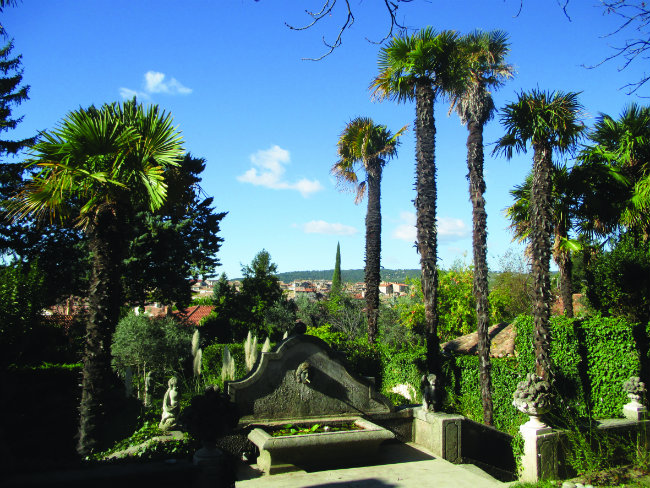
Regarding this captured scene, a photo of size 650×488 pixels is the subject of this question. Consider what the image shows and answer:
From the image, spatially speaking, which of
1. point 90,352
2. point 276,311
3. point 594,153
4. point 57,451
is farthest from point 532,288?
point 276,311

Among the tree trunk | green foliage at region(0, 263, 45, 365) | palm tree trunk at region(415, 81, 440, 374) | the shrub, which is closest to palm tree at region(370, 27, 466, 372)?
palm tree trunk at region(415, 81, 440, 374)

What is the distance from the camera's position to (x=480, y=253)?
13.0m

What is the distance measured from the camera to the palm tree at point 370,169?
19391mm

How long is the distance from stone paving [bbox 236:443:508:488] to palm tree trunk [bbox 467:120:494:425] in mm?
4058

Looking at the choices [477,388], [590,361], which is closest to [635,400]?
[590,361]

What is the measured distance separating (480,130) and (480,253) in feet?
12.6

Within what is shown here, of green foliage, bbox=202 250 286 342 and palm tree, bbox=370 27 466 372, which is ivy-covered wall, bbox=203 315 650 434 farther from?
green foliage, bbox=202 250 286 342

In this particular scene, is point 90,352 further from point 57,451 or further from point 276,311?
point 276,311

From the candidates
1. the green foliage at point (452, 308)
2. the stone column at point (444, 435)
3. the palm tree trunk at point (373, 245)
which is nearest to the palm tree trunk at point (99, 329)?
the stone column at point (444, 435)

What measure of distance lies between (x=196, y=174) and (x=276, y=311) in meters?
9.24

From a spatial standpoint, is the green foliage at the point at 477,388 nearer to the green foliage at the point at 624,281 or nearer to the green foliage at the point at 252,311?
the green foliage at the point at 624,281

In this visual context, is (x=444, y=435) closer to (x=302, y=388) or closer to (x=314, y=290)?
(x=302, y=388)

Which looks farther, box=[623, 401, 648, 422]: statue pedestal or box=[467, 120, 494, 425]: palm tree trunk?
box=[467, 120, 494, 425]: palm tree trunk

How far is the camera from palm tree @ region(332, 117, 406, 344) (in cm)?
1939
